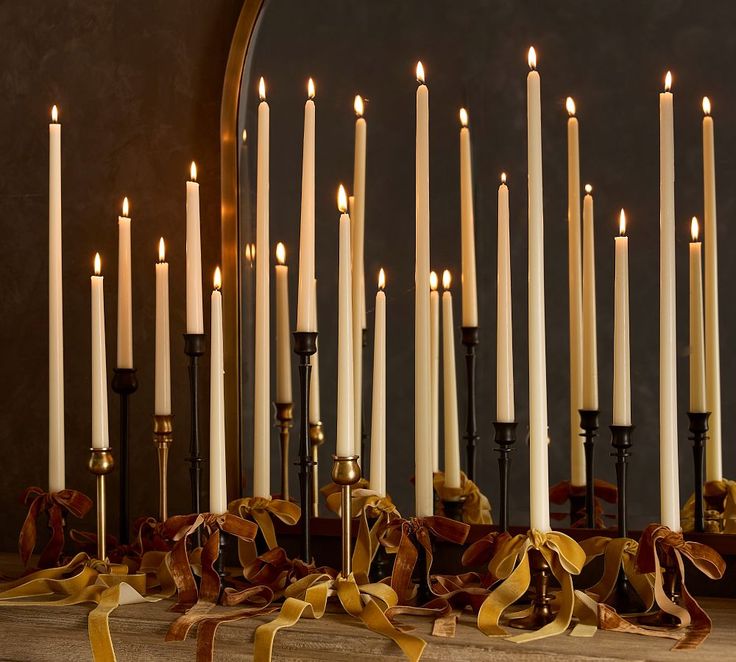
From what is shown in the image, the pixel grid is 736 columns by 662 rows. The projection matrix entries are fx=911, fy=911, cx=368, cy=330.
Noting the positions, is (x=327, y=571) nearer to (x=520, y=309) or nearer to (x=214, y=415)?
(x=214, y=415)

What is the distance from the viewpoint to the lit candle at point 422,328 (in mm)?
793

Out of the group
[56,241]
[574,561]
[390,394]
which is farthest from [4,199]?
[574,561]

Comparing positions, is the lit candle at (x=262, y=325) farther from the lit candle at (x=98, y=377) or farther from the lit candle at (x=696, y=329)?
the lit candle at (x=696, y=329)

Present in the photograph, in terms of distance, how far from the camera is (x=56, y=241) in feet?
2.93

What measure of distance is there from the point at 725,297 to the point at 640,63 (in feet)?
0.75

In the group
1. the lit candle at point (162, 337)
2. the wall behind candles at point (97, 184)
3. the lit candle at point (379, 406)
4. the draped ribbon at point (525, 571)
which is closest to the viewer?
the draped ribbon at point (525, 571)

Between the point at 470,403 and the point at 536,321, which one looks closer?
the point at 536,321

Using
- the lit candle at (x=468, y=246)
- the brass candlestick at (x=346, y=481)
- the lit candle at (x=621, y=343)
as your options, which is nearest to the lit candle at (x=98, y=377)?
the brass candlestick at (x=346, y=481)

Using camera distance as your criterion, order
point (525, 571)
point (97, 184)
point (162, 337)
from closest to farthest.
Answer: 1. point (525, 571)
2. point (162, 337)
3. point (97, 184)

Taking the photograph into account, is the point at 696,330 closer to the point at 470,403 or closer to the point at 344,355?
the point at 470,403

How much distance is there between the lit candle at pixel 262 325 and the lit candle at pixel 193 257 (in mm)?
67

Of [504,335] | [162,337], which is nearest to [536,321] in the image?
[504,335]

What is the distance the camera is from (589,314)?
85 cm

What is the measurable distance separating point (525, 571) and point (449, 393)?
0.22m
